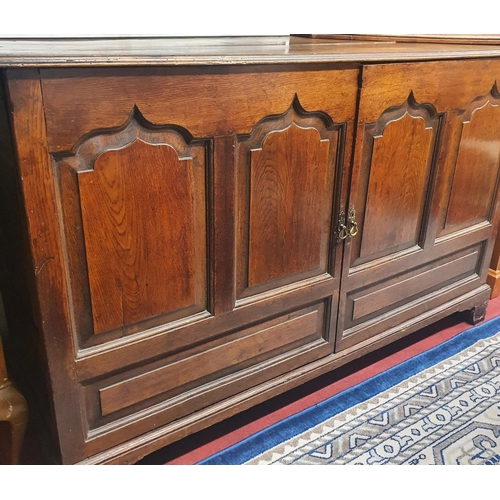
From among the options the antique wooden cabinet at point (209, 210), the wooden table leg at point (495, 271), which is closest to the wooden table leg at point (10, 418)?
the antique wooden cabinet at point (209, 210)

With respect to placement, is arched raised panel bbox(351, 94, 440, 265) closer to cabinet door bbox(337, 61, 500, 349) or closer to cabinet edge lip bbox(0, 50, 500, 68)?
cabinet door bbox(337, 61, 500, 349)

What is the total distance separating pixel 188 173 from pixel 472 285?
4.11ft

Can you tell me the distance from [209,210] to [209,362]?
385mm

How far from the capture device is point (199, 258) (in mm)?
1110

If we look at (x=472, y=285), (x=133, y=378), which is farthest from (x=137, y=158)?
(x=472, y=285)

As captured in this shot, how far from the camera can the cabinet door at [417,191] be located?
127 centimetres

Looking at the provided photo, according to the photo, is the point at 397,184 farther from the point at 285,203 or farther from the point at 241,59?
the point at 241,59

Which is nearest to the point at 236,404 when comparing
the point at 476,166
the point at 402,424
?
the point at 402,424

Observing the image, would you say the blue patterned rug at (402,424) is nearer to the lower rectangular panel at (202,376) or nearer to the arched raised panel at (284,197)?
the lower rectangular panel at (202,376)

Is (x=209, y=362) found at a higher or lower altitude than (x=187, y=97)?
lower

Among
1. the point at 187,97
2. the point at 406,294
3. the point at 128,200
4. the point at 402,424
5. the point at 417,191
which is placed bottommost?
the point at 402,424

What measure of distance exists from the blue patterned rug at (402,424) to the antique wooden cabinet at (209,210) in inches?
4.8

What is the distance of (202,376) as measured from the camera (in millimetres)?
1227

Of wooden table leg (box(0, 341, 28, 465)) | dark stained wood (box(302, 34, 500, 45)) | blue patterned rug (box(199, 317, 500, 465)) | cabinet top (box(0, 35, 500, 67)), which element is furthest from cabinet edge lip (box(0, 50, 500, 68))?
blue patterned rug (box(199, 317, 500, 465))
